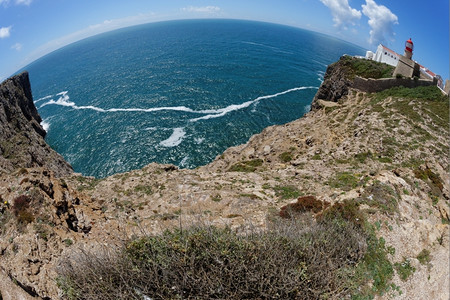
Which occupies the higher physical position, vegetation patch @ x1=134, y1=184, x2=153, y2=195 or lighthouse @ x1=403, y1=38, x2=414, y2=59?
lighthouse @ x1=403, y1=38, x2=414, y2=59

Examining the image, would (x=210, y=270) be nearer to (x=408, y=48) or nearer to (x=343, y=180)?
(x=343, y=180)

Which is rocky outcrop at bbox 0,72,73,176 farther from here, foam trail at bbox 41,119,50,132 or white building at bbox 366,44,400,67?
white building at bbox 366,44,400,67

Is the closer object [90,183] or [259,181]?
[259,181]

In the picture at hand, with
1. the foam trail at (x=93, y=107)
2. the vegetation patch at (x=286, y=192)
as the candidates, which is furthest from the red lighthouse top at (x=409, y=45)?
the foam trail at (x=93, y=107)

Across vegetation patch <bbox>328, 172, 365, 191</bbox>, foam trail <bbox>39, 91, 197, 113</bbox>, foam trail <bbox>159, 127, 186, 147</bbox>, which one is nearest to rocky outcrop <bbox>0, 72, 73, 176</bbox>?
foam trail <bbox>39, 91, 197, 113</bbox>

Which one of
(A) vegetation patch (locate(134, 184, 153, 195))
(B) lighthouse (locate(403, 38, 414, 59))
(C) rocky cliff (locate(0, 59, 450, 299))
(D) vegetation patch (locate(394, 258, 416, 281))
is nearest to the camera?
(D) vegetation patch (locate(394, 258, 416, 281))

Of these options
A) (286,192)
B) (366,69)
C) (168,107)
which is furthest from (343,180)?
(168,107)

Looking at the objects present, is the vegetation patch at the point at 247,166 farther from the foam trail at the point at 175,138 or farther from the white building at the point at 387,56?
the white building at the point at 387,56

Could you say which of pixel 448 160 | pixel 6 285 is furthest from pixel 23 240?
pixel 448 160

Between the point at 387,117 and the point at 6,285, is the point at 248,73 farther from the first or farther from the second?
the point at 6,285
